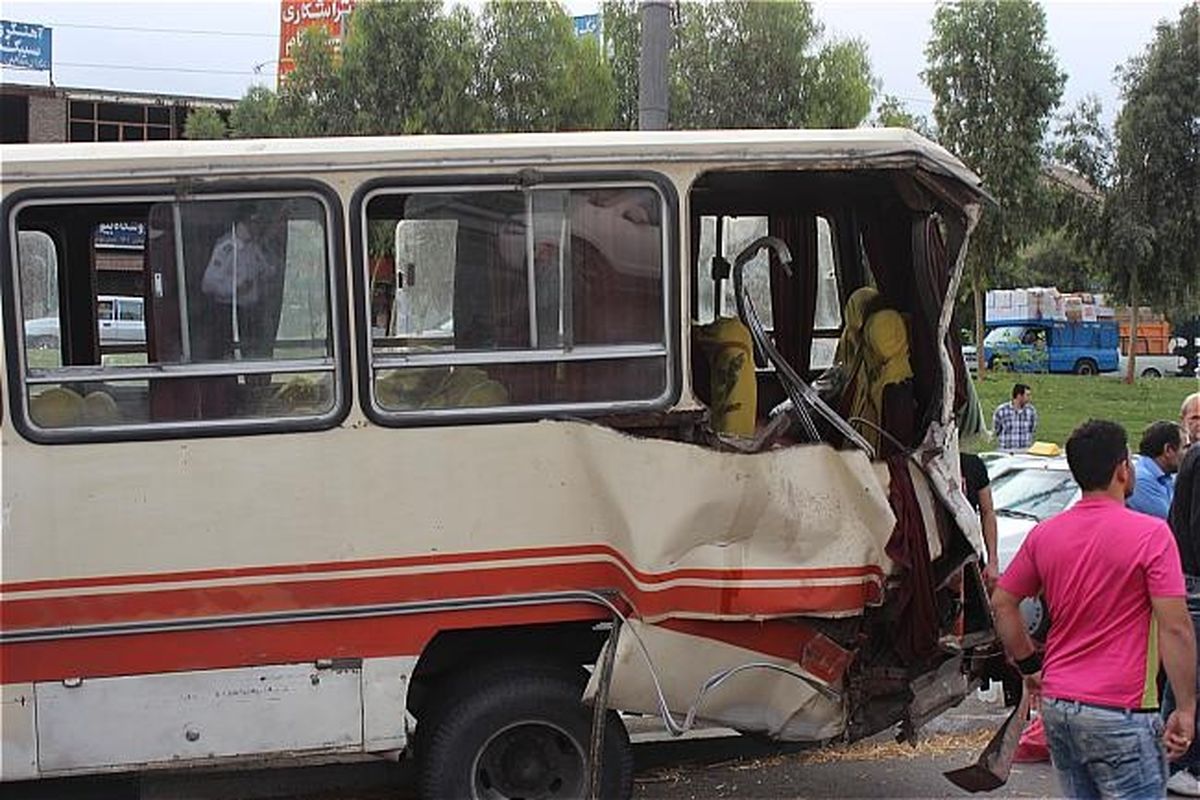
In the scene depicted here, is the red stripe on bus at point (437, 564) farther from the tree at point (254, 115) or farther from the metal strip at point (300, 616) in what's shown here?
the tree at point (254, 115)

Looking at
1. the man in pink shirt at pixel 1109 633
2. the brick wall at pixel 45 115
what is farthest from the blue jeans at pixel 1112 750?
the brick wall at pixel 45 115

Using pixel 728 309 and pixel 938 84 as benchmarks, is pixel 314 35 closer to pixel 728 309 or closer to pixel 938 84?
pixel 938 84

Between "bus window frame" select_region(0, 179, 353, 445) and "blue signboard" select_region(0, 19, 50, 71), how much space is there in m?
42.9

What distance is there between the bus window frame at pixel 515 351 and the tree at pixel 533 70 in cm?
1643

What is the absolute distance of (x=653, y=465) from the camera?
4.88m

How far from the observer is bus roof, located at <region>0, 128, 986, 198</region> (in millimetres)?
4707

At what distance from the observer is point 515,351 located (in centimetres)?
502

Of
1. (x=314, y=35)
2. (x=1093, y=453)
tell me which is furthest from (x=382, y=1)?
(x=1093, y=453)

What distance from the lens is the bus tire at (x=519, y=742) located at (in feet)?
16.4

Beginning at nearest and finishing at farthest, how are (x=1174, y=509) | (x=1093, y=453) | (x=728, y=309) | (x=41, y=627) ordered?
(x=1093, y=453) → (x=41, y=627) → (x=1174, y=509) → (x=728, y=309)

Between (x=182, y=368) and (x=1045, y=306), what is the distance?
37.4 meters

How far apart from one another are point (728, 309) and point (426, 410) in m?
1.97

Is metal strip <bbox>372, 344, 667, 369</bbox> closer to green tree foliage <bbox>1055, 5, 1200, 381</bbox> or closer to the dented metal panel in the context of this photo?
the dented metal panel

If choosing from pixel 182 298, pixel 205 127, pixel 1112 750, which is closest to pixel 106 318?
pixel 182 298
